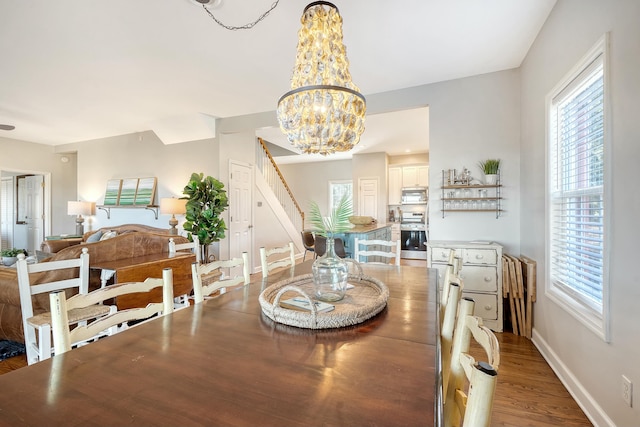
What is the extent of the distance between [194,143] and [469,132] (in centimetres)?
428

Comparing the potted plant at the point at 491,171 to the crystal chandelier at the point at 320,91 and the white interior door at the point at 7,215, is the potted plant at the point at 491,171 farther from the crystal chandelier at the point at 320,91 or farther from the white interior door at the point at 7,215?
the white interior door at the point at 7,215

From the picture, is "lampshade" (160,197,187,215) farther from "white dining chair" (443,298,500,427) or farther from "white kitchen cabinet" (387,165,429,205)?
"white kitchen cabinet" (387,165,429,205)

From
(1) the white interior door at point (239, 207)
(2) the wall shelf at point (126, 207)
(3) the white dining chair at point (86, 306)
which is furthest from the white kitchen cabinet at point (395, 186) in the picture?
(3) the white dining chair at point (86, 306)

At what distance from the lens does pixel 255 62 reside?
3.15 m

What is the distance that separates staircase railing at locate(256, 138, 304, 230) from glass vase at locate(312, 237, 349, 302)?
4.87 m

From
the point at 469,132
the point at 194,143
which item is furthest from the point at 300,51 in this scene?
the point at 194,143

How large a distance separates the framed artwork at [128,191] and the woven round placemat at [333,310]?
17.4 feet

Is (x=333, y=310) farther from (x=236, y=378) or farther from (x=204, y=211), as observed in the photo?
(x=204, y=211)

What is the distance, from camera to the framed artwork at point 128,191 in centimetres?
580

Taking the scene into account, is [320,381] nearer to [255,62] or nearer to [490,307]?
[490,307]

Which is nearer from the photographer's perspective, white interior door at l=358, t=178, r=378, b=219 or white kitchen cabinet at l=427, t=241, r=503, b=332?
white kitchen cabinet at l=427, t=241, r=503, b=332

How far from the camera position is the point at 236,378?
85 cm

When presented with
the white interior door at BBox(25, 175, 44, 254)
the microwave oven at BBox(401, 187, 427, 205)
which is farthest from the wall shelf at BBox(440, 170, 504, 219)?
the white interior door at BBox(25, 175, 44, 254)

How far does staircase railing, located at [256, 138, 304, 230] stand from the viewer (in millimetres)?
6254
